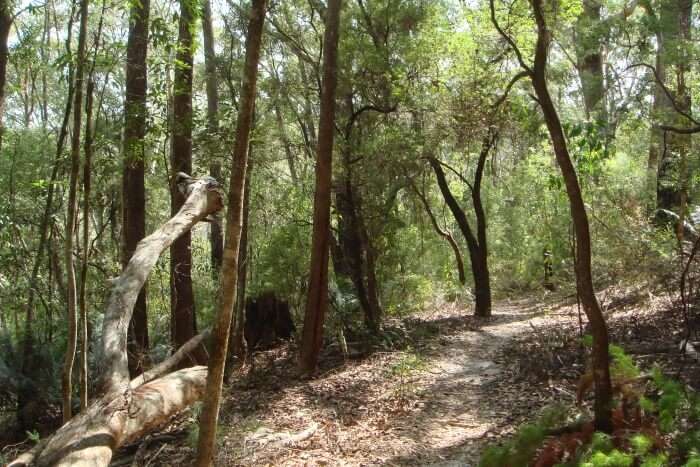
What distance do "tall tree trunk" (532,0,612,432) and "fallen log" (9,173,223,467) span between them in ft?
10.9

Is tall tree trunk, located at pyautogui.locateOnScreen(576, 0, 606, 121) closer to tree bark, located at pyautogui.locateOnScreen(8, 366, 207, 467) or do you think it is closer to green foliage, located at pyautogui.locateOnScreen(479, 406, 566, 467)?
green foliage, located at pyautogui.locateOnScreen(479, 406, 566, 467)

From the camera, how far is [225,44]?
1711cm

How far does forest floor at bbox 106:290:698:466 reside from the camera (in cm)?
645

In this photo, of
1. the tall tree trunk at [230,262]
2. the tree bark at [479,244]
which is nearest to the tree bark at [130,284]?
the tall tree trunk at [230,262]

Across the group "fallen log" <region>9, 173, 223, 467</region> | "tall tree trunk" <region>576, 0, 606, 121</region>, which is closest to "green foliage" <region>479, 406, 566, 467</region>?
"fallen log" <region>9, 173, 223, 467</region>

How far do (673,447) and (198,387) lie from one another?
376 centimetres

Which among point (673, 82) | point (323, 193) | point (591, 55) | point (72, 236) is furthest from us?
point (591, 55)

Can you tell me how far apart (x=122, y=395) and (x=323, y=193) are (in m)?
5.88

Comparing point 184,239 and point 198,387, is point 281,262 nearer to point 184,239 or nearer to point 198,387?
point 184,239

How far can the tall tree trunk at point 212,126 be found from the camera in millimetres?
9914

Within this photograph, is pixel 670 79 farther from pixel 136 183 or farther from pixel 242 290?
pixel 136 183

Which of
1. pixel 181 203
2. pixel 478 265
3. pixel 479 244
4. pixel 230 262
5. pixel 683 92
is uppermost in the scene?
pixel 683 92

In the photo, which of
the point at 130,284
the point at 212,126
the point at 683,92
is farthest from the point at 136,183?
the point at 683,92

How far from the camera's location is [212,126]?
10.0 m
